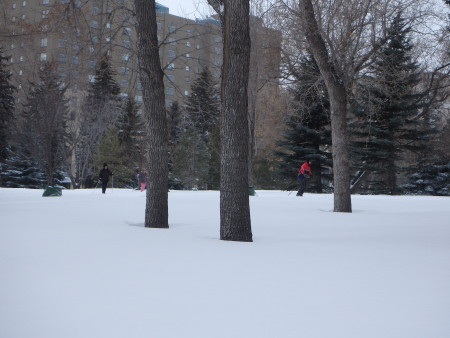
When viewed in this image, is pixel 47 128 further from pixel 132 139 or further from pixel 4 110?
pixel 132 139

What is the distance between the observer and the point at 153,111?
954 centimetres

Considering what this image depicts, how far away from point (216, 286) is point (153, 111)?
5.67 m

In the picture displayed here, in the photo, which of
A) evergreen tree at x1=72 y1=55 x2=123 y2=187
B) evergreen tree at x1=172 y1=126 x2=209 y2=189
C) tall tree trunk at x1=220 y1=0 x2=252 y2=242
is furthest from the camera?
evergreen tree at x1=172 y1=126 x2=209 y2=189

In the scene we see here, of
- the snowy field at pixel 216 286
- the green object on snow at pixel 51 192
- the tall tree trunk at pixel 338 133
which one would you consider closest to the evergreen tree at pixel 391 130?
the tall tree trunk at pixel 338 133

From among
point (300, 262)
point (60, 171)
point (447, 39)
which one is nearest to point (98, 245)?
point (300, 262)

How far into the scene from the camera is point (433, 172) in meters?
33.8

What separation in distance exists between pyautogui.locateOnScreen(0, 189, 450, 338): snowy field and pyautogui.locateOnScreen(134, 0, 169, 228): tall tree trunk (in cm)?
156

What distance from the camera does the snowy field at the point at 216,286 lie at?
3367 millimetres

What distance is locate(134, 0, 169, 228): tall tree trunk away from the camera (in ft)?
30.9

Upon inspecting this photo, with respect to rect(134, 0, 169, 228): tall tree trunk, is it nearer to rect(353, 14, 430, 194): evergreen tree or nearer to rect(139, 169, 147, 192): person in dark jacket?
rect(139, 169, 147, 192): person in dark jacket

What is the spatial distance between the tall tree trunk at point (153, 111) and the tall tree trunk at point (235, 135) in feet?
7.03

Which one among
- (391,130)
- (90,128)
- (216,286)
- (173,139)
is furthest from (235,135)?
(173,139)

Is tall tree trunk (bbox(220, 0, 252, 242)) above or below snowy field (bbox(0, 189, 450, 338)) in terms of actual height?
above

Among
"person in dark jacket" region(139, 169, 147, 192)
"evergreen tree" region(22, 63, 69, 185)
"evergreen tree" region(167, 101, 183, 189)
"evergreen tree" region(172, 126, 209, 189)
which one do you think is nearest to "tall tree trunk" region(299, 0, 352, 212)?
"person in dark jacket" region(139, 169, 147, 192)
